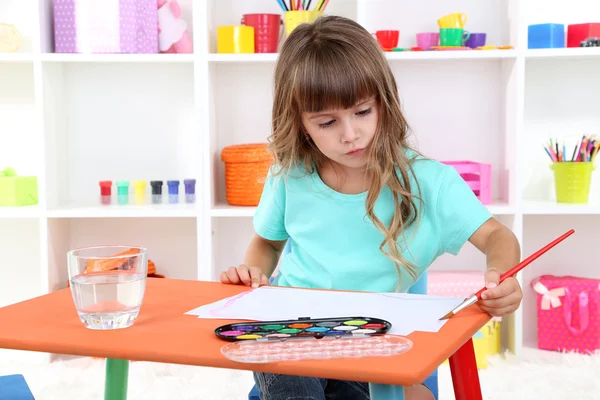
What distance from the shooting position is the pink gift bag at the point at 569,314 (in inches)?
93.7

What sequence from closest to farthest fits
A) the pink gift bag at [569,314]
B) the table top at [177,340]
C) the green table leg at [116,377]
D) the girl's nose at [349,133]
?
the table top at [177,340] → the green table leg at [116,377] → the girl's nose at [349,133] → the pink gift bag at [569,314]

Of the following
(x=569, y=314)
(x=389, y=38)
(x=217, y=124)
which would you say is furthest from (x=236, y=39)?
(x=569, y=314)

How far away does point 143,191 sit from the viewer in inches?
99.3

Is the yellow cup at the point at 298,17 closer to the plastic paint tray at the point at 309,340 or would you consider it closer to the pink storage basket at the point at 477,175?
the pink storage basket at the point at 477,175

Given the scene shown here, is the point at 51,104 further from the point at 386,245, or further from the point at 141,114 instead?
the point at 386,245

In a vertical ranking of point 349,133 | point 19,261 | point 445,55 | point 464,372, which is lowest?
point 19,261

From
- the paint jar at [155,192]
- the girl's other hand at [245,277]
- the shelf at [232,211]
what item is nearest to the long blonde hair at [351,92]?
the girl's other hand at [245,277]

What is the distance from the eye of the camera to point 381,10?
2545mm

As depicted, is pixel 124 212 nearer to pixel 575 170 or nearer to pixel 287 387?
pixel 575 170

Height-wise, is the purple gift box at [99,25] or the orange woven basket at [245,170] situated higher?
the purple gift box at [99,25]

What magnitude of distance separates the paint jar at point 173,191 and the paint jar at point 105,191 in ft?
0.62

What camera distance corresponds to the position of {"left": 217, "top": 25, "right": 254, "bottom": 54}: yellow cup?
238 centimetres

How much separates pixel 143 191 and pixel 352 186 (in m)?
1.27

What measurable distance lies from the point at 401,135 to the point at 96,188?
60.4 inches
